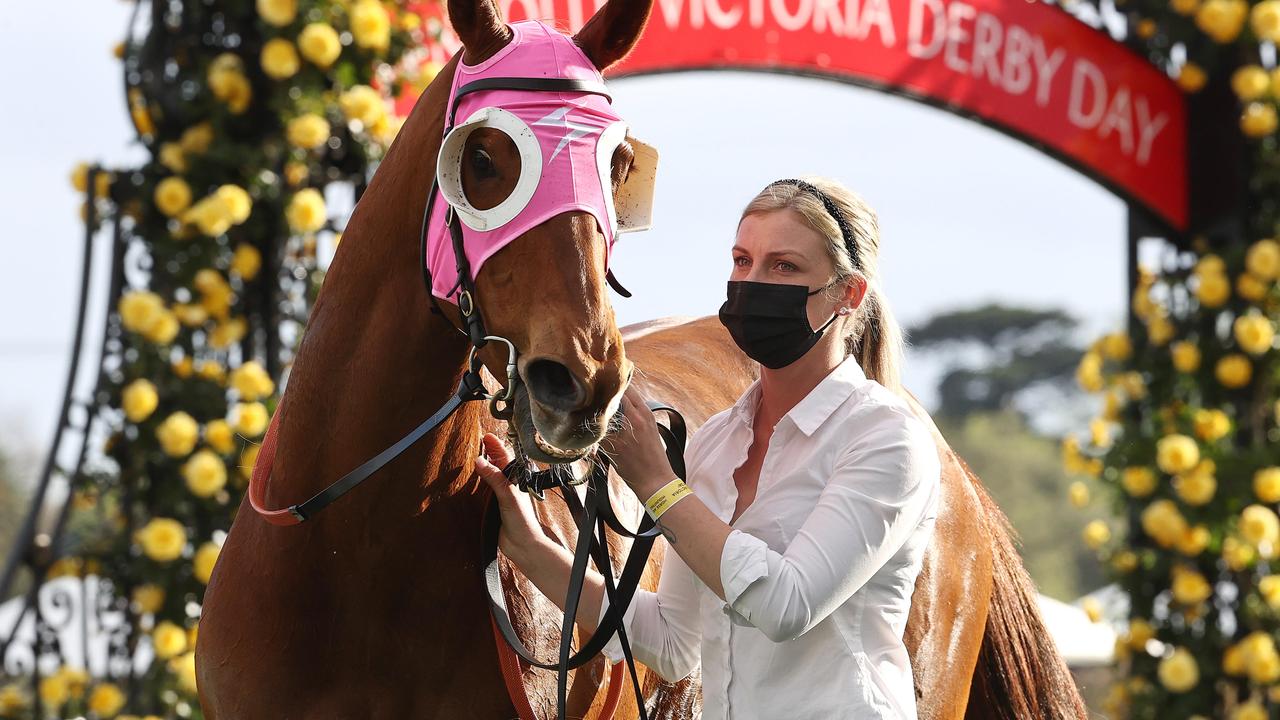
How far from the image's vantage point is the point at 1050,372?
48219mm

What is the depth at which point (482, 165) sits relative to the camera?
2203 millimetres

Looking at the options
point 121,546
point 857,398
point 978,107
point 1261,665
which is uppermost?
point 978,107

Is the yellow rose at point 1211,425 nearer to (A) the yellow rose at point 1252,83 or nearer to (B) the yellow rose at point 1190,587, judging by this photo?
(B) the yellow rose at point 1190,587

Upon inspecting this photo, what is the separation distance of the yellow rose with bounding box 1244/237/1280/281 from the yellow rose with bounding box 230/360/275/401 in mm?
4173

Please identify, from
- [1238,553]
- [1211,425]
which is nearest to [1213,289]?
[1211,425]

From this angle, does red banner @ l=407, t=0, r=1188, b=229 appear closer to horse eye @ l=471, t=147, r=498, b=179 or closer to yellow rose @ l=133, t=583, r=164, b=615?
yellow rose @ l=133, t=583, r=164, b=615

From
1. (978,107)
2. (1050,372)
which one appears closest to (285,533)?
(978,107)

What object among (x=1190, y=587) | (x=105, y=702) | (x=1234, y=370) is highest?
(x=1234, y=370)

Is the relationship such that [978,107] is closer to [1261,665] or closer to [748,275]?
[1261,665]

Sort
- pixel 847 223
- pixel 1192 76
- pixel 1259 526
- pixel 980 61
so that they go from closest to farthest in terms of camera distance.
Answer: pixel 847 223
pixel 1259 526
pixel 980 61
pixel 1192 76

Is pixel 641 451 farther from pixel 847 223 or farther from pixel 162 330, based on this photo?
pixel 162 330

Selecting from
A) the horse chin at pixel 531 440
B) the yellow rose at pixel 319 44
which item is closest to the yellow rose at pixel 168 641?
the yellow rose at pixel 319 44

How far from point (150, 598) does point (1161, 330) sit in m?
4.42

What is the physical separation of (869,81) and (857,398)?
3657mm
